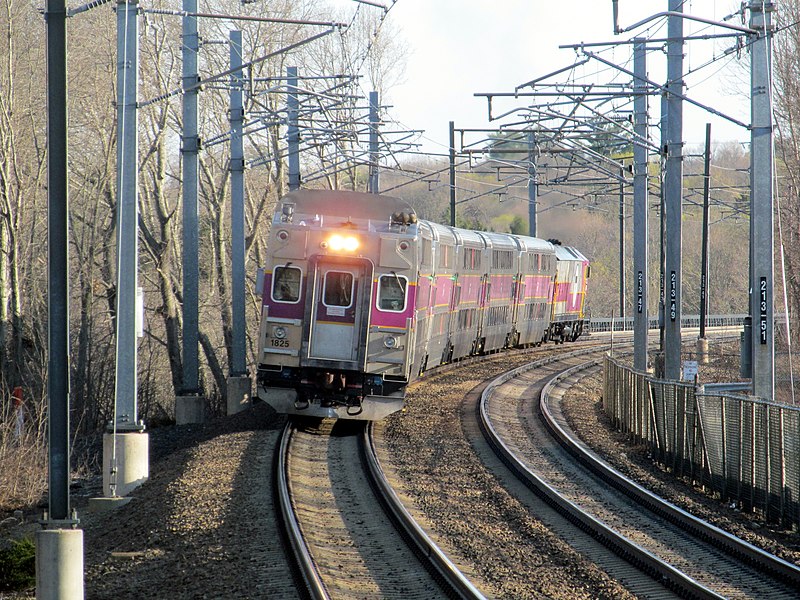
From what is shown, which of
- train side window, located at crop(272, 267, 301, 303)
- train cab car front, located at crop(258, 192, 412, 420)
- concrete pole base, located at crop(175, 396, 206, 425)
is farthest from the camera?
concrete pole base, located at crop(175, 396, 206, 425)

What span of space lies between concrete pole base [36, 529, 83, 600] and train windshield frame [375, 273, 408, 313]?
33.4ft

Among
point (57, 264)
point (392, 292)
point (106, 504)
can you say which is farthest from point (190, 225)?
point (57, 264)

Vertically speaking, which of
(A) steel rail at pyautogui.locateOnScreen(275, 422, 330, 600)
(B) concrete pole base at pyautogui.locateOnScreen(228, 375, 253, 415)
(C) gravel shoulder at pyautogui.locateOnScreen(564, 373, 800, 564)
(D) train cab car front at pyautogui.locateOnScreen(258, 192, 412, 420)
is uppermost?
(D) train cab car front at pyautogui.locateOnScreen(258, 192, 412, 420)

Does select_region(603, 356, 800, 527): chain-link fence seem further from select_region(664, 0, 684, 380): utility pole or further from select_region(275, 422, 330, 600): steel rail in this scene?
select_region(275, 422, 330, 600): steel rail

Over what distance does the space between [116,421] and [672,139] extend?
471 inches

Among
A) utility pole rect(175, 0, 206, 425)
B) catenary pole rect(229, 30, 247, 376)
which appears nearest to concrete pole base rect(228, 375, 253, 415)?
catenary pole rect(229, 30, 247, 376)

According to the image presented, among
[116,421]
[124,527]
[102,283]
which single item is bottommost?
[124,527]

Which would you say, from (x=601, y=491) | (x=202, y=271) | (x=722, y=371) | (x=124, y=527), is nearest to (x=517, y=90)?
(x=601, y=491)

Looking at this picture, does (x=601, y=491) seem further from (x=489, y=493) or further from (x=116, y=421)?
(x=116, y=421)

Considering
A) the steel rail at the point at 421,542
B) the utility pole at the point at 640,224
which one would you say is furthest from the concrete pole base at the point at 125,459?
the utility pole at the point at 640,224

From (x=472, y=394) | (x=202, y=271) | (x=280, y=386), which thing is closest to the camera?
(x=280, y=386)

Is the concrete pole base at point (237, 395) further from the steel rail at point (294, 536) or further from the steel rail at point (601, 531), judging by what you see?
the steel rail at point (294, 536)

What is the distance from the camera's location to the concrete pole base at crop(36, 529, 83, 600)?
838cm

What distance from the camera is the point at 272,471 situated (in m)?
15.2
